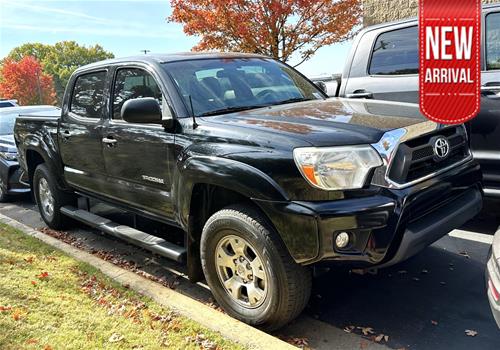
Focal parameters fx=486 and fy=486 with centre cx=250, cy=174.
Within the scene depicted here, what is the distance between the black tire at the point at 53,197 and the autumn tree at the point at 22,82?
4554 cm

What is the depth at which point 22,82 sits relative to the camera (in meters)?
48.7

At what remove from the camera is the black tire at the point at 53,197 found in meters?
5.75

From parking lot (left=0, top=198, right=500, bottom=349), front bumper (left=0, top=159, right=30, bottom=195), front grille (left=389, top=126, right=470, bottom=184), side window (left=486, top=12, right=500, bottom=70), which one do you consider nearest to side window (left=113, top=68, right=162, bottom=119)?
parking lot (left=0, top=198, right=500, bottom=349)

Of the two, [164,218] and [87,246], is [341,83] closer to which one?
[164,218]

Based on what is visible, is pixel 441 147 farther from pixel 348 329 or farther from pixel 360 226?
pixel 348 329

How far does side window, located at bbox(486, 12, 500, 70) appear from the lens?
462 centimetres

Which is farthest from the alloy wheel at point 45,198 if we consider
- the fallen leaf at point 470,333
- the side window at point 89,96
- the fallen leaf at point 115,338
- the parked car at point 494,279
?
the parked car at point 494,279

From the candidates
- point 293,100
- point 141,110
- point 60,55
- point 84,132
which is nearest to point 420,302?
point 293,100

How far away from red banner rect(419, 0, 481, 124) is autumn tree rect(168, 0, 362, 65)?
26.3 feet

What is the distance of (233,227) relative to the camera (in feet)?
10.6

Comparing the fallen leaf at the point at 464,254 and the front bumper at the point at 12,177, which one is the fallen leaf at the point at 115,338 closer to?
the fallen leaf at the point at 464,254

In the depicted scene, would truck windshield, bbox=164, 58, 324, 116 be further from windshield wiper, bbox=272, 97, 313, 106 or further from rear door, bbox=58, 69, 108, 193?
rear door, bbox=58, 69, 108, 193

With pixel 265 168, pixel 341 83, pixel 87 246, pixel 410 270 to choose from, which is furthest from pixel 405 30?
pixel 87 246

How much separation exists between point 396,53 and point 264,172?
2.99 m
